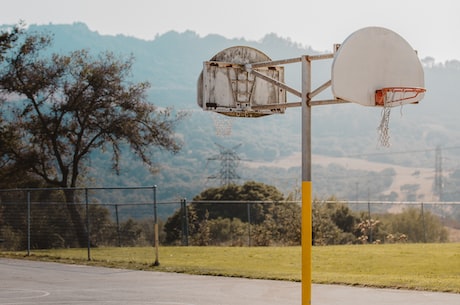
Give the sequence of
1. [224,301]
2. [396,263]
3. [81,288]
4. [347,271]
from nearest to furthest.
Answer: [224,301], [81,288], [347,271], [396,263]

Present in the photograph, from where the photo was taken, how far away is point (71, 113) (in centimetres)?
3991

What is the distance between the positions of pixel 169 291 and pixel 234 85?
5.43 metres

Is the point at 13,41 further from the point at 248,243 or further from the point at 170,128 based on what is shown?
the point at 248,243

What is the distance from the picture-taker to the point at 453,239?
4659cm

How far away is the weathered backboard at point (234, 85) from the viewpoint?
14.2 metres

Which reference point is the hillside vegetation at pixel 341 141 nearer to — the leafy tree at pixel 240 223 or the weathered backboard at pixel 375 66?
the leafy tree at pixel 240 223

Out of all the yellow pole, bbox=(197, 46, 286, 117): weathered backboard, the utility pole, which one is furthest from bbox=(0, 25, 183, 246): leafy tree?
the utility pole

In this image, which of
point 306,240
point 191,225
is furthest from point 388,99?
point 191,225

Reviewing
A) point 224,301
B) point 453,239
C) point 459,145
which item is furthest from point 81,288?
point 459,145

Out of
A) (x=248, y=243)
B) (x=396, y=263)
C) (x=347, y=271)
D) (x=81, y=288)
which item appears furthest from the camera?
(x=248, y=243)

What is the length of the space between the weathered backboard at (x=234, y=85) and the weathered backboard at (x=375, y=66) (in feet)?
8.56

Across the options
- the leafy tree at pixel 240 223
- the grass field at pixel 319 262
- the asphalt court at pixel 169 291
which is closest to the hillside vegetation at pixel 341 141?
the leafy tree at pixel 240 223

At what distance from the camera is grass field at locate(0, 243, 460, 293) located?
19578 mm

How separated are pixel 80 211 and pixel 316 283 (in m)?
22.1
